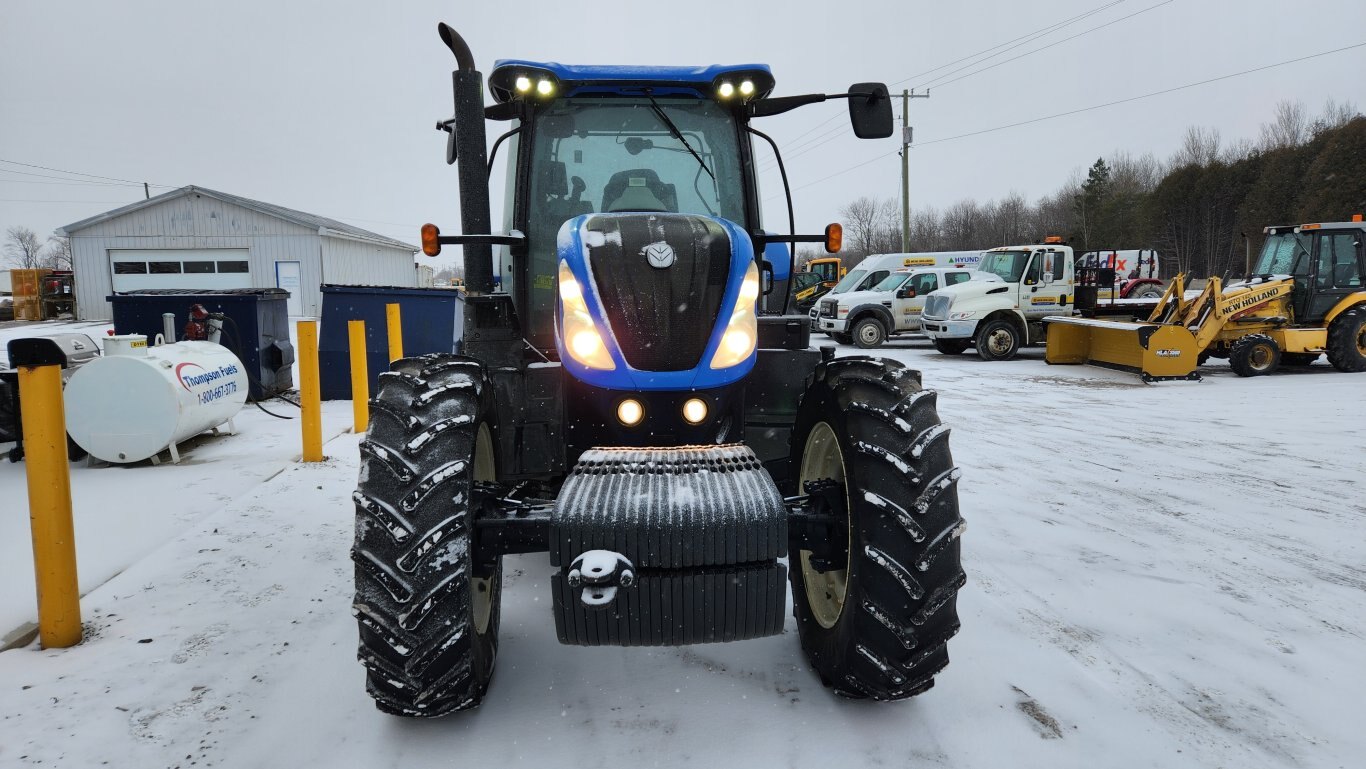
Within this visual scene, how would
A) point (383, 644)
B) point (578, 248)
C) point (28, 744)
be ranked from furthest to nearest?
1. point (578, 248)
2. point (28, 744)
3. point (383, 644)

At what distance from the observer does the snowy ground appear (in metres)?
2.70

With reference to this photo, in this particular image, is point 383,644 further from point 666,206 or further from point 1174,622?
point 1174,622

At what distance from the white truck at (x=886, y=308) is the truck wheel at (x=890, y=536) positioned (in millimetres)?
16784

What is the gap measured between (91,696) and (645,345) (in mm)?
2449

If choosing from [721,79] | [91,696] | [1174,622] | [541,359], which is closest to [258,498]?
[91,696]

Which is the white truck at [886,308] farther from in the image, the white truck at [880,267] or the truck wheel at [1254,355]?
the truck wheel at [1254,355]

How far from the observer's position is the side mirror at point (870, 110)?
365 centimetres

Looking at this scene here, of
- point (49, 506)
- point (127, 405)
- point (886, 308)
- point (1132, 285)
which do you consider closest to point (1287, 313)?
point (886, 308)

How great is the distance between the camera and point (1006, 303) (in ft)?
55.0

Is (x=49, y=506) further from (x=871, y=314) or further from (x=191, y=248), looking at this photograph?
(x=191, y=248)

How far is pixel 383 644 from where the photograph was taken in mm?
2447

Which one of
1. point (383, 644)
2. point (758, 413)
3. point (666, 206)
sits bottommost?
point (383, 644)

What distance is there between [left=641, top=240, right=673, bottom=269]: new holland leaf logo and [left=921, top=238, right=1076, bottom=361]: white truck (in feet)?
49.0

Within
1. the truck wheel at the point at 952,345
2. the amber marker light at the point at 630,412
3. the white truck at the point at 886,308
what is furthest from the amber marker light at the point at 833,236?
the white truck at the point at 886,308
